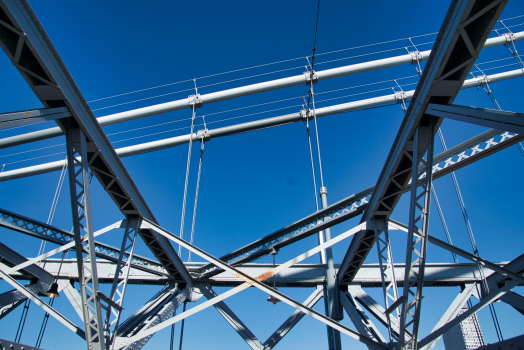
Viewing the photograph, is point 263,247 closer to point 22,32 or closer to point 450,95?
point 450,95

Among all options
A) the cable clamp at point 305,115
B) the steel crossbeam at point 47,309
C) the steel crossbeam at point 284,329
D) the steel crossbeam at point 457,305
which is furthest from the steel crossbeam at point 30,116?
the steel crossbeam at point 457,305

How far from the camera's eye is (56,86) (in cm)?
731

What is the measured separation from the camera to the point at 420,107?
7914 mm

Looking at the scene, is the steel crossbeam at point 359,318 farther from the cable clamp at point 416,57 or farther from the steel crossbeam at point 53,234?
the cable clamp at point 416,57

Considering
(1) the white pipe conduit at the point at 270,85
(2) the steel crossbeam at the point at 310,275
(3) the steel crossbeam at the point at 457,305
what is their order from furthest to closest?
(1) the white pipe conduit at the point at 270,85
(2) the steel crossbeam at the point at 310,275
(3) the steel crossbeam at the point at 457,305

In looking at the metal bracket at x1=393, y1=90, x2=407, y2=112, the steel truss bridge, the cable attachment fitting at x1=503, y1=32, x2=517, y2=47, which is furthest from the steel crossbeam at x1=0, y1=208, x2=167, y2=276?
the cable attachment fitting at x1=503, y1=32, x2=517, y2=47

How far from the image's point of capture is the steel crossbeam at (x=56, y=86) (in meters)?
6.32

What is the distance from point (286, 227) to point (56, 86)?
9112 millimetres

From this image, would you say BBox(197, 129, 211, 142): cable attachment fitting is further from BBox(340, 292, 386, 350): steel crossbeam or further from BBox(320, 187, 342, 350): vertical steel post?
BBox(340, 292, 386, 350): steel crossbeam

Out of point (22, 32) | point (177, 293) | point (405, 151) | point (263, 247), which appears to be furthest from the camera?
point (177, 293)

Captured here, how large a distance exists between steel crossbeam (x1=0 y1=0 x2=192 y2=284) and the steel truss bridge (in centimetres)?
3

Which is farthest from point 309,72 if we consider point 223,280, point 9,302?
point 9,302

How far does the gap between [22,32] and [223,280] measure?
12926 mm

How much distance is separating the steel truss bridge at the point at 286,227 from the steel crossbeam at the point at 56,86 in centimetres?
3
